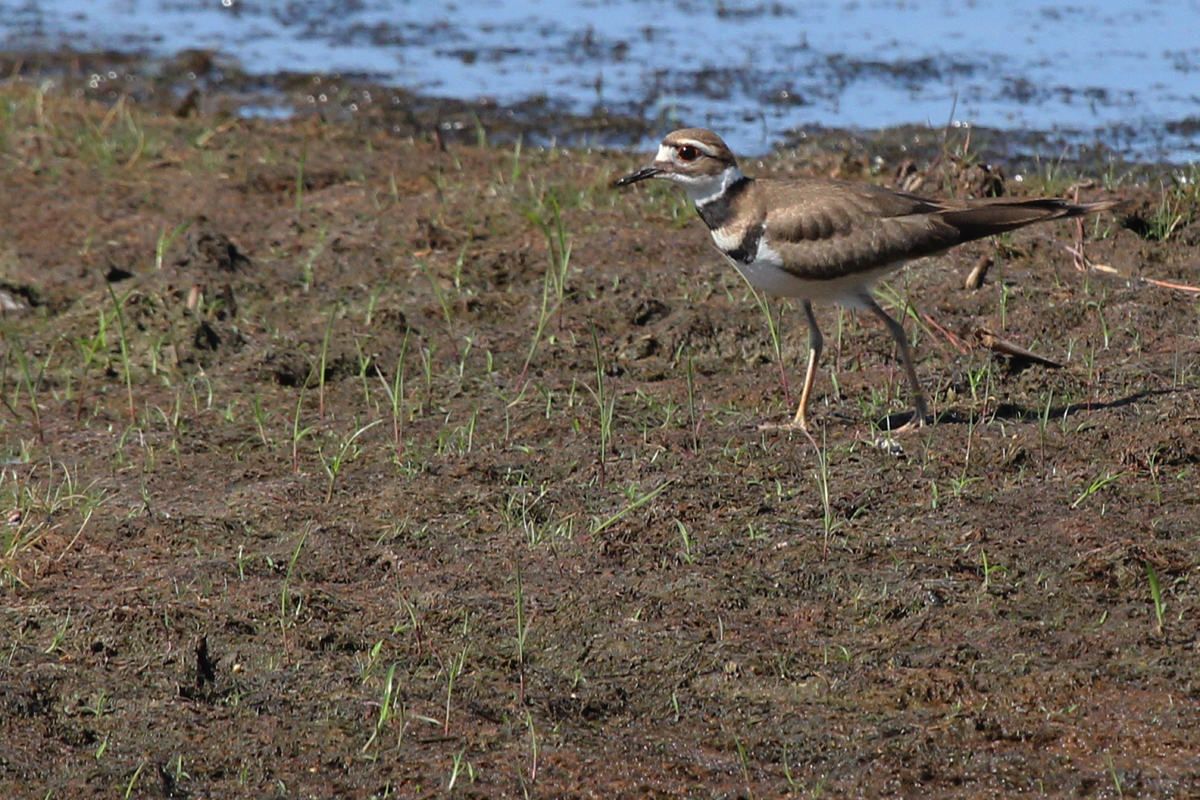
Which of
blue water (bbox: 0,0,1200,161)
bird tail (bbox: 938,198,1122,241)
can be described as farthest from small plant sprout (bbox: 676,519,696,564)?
blue water (bbox: 0,0,1200,161)

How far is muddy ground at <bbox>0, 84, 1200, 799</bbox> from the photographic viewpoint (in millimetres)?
3936

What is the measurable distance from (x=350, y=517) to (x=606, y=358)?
1.73m

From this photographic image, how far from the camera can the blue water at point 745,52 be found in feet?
33.6

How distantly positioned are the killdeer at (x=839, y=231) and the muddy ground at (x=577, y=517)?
0.45 meters

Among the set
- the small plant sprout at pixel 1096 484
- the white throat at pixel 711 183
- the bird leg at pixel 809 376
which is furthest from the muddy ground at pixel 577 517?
the white throat at pixel 711 183

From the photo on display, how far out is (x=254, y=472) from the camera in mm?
5645

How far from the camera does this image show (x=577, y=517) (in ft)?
16.7

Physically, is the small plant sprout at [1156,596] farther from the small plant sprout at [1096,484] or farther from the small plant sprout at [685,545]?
the small plant sprout at [685,545]

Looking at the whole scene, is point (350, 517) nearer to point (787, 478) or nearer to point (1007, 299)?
point (787, 478)

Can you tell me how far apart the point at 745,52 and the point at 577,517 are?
24.7ft

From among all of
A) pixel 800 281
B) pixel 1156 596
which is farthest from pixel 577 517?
pixel 1156 596

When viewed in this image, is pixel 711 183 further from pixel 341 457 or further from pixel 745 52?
pixel 745 52

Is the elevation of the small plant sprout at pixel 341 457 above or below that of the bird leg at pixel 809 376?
below

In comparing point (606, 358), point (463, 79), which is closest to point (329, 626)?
point (606, 358)
